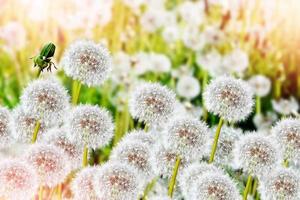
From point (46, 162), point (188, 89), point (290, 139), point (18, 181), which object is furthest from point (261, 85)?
point (18, 181)

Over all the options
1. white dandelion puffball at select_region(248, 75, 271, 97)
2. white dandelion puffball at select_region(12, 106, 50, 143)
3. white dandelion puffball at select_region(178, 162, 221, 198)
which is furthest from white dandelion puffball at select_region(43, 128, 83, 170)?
white dandelion puffball at select_region(248, 75, 271, 97)

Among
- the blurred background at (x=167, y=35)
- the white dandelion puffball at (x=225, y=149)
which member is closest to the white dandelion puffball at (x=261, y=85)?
the blurred background at (x=167, y=35)

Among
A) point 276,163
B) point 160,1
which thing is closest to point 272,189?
point 276,163

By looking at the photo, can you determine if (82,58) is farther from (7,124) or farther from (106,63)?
(7,124)

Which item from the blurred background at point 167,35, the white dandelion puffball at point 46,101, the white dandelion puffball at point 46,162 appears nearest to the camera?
the white dandelion puffball at point 46,162

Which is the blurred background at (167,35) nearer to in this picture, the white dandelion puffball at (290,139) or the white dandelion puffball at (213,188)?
the white dandelion puffball at (290,139)

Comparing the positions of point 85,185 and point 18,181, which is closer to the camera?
point 18,181

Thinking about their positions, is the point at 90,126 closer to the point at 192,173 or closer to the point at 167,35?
the point at 192,173
